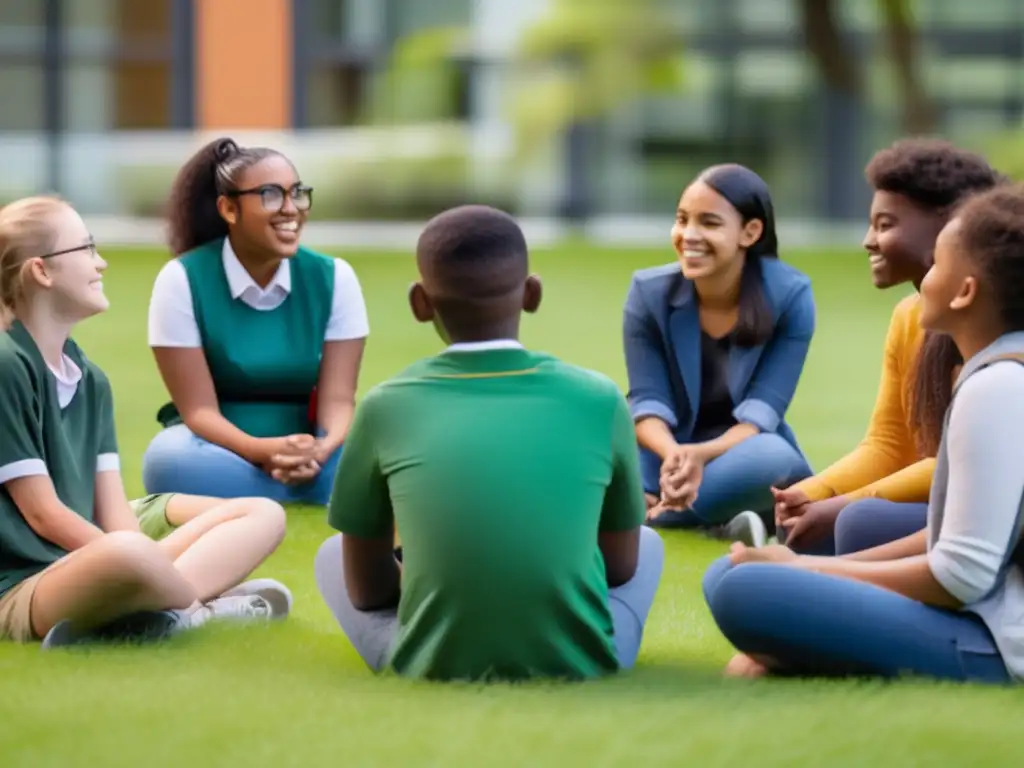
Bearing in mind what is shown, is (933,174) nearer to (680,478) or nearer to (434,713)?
(680,478)

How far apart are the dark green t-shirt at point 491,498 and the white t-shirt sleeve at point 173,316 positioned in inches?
100

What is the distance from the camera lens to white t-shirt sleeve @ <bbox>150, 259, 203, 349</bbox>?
6.25 metres

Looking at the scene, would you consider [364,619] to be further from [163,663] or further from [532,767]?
[532,767]

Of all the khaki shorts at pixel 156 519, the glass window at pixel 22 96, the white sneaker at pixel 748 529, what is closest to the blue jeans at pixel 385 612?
the khaki shorts at pixel 156 519

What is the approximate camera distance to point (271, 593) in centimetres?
487

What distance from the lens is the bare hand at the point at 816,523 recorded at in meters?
4.89

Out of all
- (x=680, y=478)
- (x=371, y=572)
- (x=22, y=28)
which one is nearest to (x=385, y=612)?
(x=371, y=572)

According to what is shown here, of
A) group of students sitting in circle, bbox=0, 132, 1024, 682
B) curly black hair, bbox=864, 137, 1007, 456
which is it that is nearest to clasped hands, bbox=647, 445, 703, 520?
group of students sitting in circle, bbox=0, 132, 1024, 682

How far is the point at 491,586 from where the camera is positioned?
3.72 meters

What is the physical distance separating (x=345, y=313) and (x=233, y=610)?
1.89 meters

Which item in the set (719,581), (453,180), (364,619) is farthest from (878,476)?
(453,180)

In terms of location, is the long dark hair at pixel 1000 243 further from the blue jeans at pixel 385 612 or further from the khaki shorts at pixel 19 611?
the khaki shorts at pixel 19 611

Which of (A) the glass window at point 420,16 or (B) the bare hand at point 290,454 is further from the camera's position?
(A) the glass window at point 420,16

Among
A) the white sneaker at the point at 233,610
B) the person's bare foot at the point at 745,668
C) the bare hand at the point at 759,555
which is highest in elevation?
the bare hand at the point at 759,555
